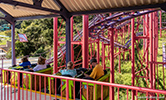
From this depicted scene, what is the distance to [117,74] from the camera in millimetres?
15211

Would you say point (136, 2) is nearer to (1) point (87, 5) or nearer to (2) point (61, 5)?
(1) point (87, 5)

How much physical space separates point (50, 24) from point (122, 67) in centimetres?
1345

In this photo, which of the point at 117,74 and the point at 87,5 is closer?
the point at 87,5

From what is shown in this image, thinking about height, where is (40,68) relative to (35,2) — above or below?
below

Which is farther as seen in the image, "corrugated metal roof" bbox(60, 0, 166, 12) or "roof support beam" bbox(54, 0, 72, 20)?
"roof support beam" bbox(54, 0, 72, 20)

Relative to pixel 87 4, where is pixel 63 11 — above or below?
below

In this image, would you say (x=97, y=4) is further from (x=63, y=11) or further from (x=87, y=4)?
(x=63, y=11)

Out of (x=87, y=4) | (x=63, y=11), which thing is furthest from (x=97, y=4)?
(x=63, y=11)

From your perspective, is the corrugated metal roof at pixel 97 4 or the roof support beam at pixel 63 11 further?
the roof support beam at pixel 63 11

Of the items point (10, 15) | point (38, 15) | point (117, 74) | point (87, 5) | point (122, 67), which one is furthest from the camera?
point (122, 67)

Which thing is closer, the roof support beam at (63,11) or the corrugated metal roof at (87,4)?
the corrugated metal roof at (87,4)

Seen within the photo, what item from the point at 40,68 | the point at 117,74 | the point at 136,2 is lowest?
the point at 117,74

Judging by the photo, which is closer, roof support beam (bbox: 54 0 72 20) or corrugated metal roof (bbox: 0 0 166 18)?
corrugated metal roof (bbox: 0 0 166 18)

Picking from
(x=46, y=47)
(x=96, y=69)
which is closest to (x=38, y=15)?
(x=96, y=69)
